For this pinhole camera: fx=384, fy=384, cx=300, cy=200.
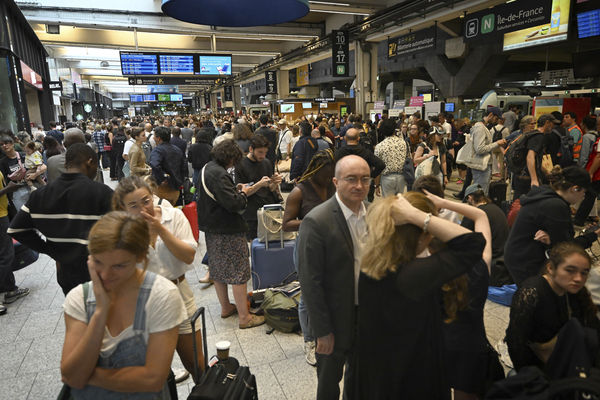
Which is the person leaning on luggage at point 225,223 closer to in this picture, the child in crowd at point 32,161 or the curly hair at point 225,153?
the curly hair at point 225,153

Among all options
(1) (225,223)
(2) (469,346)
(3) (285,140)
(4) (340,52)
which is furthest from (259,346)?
(4) (340,52)

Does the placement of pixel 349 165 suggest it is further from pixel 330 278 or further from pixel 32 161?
pixel 32 161

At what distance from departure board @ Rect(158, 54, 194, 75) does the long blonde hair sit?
13.2m

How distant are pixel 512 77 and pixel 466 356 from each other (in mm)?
23923

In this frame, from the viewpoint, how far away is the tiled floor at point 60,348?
2.80 m

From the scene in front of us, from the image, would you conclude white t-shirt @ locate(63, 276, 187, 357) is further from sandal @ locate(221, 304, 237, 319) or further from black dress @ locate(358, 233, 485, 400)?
sandal @ locate(221, 304, 237, 319)

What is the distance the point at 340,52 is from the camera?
11.9 meters

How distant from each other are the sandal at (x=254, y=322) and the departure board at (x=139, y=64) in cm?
1172

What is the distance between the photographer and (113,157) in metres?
11.0

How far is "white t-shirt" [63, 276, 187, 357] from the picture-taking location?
1431 mm

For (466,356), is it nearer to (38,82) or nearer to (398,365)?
(398,365)

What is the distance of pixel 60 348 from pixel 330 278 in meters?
2.76

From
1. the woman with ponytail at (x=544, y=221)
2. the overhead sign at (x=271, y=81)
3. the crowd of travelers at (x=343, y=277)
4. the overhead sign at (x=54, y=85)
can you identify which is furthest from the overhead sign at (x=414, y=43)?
the overhead sign at (x=54, y=85)

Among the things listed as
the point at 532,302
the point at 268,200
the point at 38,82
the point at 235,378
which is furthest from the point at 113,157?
the point at 532,302
